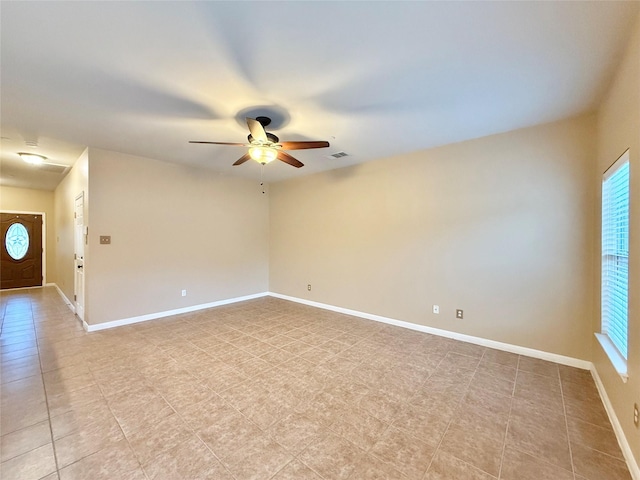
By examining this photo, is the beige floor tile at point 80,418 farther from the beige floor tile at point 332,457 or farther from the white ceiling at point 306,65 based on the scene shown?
the white ceiling at point 306,65

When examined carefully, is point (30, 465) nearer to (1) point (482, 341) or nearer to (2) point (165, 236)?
(2) point (165, 236)

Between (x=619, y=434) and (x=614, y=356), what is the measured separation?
536mm

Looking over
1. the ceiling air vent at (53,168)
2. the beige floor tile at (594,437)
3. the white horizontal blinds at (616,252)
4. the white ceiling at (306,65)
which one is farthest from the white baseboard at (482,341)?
the ceiling air vent at (53,168)

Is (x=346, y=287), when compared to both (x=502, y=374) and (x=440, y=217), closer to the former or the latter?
(x=440, y=217)

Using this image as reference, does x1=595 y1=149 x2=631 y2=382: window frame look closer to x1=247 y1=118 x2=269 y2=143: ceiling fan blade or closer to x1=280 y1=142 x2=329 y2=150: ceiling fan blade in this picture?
x1=280 y1=142 x2=329 y2=150: ceiling fan blade

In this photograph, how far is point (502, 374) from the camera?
2.70 metres

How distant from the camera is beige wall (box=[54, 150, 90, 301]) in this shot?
164 inches

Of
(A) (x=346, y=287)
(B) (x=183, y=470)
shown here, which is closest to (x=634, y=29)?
(B) (x=183, y=470)

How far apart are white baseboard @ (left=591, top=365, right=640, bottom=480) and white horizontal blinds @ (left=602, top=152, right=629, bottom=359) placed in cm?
44

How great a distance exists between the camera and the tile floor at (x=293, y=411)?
5.29ft

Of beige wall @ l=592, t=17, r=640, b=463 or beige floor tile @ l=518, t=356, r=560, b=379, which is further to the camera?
beige floor tile @ l=518, t=356, r=560, b=379

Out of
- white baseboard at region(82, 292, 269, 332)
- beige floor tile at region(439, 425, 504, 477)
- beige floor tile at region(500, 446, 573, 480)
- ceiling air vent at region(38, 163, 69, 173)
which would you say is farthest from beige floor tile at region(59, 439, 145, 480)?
ceiling air vent at region(38, 163, 69, 173)

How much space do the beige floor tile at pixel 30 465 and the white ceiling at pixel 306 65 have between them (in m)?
2.68

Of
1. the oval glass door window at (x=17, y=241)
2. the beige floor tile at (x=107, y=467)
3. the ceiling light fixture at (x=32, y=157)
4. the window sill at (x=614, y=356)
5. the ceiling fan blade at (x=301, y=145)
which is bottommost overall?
the beige floor tile at (x=107, y=467)
